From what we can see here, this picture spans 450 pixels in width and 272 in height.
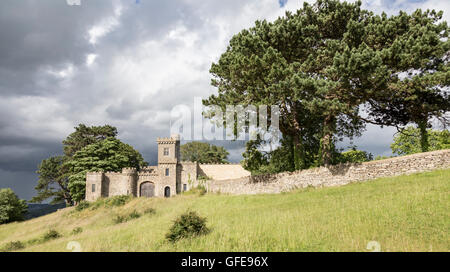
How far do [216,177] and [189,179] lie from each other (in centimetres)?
695

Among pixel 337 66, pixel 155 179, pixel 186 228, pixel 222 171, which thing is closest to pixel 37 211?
pixel 155 179

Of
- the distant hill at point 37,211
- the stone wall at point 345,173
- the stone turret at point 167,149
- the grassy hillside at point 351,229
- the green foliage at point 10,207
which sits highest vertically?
the stone turret at point 167,149

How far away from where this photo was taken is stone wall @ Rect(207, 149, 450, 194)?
15.4 metres

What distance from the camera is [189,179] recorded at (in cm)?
4244

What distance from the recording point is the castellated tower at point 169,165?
41.3m

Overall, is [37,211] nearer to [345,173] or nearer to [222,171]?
[222,171]

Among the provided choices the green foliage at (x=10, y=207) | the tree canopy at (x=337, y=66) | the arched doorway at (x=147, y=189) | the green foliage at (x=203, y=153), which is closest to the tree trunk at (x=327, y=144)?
the tree canopy at (x=337, y=66)

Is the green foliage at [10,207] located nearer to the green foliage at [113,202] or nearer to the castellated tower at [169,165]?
the green foliage at [113,202]

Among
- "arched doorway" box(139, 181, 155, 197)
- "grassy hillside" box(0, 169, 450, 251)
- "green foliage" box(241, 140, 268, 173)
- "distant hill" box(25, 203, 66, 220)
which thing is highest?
"green foliage" box(241, 140, 268, 173)

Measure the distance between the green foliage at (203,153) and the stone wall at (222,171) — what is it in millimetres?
11953

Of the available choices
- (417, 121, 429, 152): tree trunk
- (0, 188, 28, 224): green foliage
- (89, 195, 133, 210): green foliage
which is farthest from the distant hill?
(417, 121, 429, 152): tree trunk

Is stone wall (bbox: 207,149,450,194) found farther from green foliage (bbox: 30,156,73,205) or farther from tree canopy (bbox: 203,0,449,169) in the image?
green foliage (bbox: 30,156,73,205)

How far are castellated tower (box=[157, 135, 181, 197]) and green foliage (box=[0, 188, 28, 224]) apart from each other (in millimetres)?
25133

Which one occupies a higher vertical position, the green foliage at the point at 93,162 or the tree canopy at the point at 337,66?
the tree canopy at the point at 337,66
